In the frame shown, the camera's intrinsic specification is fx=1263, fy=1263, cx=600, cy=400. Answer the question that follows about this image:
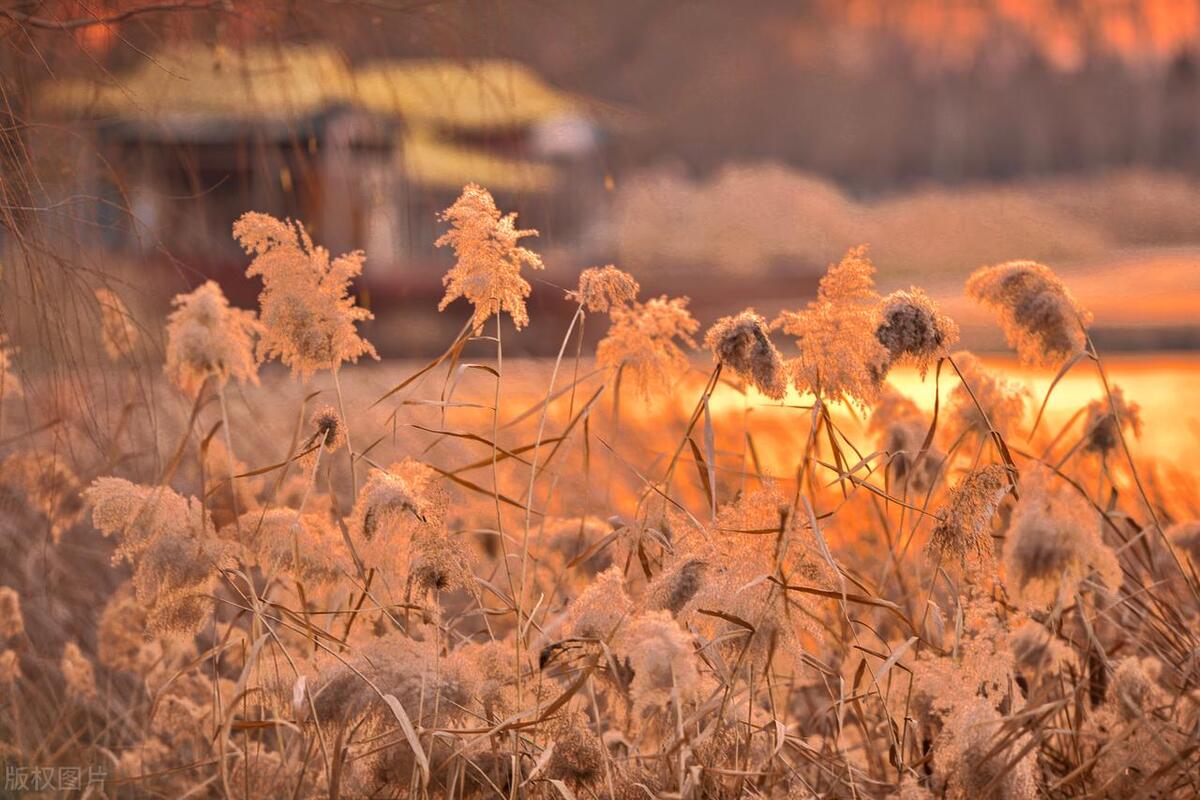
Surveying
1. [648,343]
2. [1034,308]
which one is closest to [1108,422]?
[1034,308]

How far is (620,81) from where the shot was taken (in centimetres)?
252

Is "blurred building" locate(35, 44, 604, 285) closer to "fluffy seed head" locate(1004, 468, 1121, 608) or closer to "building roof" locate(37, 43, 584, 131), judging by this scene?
"building roof" locate(37, 43, 584, 131)

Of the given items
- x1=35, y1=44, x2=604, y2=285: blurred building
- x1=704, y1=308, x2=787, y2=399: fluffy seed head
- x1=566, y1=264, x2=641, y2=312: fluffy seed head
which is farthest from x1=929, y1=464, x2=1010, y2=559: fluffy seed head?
x1=35, y1=44, x2=604, y2=285: blurred building

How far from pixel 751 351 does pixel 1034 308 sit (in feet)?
0.57

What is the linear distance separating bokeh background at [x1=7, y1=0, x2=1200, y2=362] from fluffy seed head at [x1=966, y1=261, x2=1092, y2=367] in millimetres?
176

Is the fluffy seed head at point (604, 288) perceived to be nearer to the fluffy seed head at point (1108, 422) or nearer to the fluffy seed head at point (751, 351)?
the fluffy seed head at point (751, 351)

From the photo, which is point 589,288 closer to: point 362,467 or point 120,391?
point 120,391

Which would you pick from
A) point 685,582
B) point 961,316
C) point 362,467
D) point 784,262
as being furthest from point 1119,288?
point 685,582

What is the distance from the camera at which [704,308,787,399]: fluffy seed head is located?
66 centimetres

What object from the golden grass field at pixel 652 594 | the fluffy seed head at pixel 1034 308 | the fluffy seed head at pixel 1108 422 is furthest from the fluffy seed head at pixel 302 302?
the fluffy seed head at pixel 1108 422

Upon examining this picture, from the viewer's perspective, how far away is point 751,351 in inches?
26.2

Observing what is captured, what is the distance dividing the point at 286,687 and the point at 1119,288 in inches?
88.0

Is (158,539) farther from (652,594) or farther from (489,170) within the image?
(489,170)

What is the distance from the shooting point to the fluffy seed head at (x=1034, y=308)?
709mm
